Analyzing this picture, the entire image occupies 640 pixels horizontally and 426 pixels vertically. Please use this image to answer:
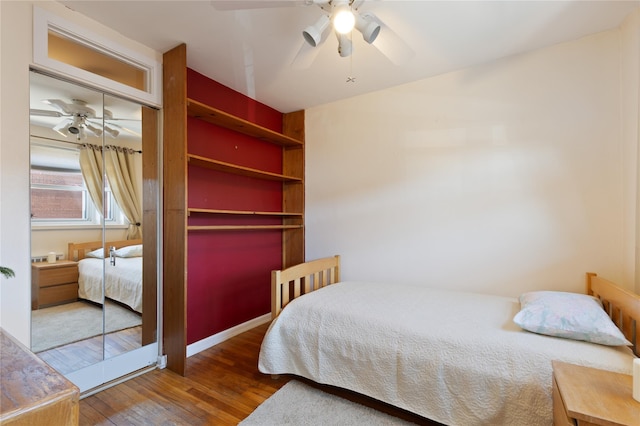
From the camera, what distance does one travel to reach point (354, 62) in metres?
2.45

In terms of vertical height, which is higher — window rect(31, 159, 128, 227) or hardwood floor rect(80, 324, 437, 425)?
window rect(31, 159, 128, 227)

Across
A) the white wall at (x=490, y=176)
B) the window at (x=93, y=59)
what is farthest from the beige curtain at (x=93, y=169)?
the white wall at (x=490, y=176)

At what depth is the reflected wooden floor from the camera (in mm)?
1843

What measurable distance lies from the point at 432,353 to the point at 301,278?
1.40 meters

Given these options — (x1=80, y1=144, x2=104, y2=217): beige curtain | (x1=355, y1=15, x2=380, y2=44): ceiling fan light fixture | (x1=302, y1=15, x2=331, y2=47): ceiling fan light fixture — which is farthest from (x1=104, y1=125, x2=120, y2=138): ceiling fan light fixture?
(x1=355, y1=15, x2=380, y2=44): ceiling fan light fixture

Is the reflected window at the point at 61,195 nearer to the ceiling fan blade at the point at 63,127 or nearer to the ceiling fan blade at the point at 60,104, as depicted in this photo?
the ceiling fan blade at the point at 63,127

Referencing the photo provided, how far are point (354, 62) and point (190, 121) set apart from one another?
5.07ft

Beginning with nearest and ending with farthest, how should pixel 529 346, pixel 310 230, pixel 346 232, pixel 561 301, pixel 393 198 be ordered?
pixel 529 346 < pixel 561 301 < pixel 393 198 < pixel 346 232 < pixel 310 230

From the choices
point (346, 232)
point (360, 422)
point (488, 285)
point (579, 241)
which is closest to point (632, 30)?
point (579, 241)

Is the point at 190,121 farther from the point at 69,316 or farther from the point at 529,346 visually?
the point at 529,346

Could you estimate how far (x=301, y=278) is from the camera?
2.73 m

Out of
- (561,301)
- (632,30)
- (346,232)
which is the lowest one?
(561,301)

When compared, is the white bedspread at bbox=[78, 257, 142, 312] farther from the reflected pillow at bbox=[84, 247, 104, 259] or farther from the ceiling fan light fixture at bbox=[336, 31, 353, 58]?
the ceiling fan light fixture at bbox=[336, 31, 353, 58]

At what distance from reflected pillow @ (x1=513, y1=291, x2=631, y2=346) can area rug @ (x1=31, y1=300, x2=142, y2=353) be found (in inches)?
106
